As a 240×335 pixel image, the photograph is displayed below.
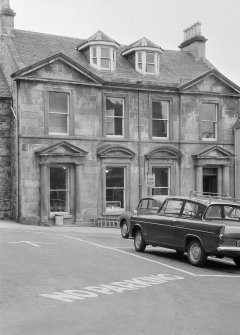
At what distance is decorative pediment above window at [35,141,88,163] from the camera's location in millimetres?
25547

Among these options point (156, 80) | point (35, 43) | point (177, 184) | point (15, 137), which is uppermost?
point (35, 43)

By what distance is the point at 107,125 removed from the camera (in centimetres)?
2788

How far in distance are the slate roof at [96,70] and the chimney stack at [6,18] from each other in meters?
0.50

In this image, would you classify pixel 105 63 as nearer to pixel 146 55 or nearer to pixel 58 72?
pixel 146 55

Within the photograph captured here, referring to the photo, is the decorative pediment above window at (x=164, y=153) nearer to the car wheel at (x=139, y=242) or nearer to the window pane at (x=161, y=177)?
the window pane at (x=161, y=177)

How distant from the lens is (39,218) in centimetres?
2572

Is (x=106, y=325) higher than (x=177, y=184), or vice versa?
(x=177, y=184)

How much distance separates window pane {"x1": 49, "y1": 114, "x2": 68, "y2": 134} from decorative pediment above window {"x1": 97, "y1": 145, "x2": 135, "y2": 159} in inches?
82.8

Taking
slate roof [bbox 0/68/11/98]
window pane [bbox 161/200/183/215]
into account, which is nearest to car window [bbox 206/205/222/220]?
window pane [bbox 161/200/183/215]

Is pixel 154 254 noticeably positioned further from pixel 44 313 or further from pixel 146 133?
pixel 146 133

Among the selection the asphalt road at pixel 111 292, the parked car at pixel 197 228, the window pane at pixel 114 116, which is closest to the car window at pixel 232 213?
the parked car at pixel 197 228

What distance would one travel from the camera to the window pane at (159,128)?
94.7 ft

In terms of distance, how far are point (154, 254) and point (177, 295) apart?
6319 mm

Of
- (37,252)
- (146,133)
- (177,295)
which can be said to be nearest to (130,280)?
(177,295)
